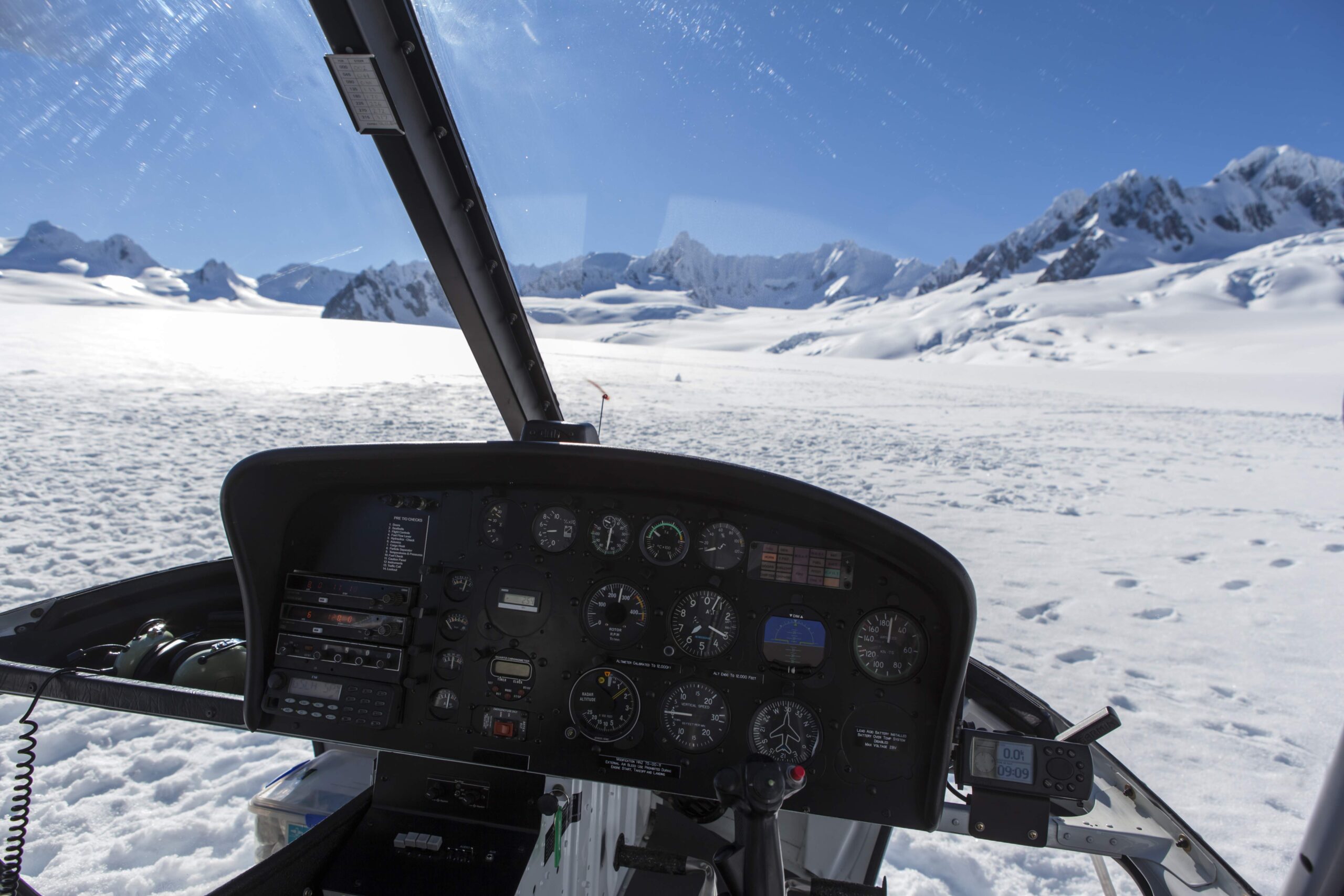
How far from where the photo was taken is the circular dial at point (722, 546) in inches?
64.6

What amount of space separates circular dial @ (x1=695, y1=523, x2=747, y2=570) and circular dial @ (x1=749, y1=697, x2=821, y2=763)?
1.09ft

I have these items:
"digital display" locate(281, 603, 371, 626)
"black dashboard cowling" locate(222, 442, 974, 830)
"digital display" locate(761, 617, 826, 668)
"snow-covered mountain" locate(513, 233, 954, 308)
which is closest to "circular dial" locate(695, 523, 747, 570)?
"black dashboard cowling" locate(222, 442, 974, 830)

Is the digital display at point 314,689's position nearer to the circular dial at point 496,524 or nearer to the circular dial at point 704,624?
the circular dial at point 496,524

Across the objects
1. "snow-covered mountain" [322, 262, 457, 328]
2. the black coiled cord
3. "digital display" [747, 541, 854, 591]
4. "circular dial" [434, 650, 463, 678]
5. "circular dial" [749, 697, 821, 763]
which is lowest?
the black coiled cord

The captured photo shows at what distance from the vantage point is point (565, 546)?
170 cm

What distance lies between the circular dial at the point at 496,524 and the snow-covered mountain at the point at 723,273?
0.67 m

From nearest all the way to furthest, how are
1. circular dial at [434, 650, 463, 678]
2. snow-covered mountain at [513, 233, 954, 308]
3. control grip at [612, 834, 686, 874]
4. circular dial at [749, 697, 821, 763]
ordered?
1. control grip at [612, 834, 686, 874]
2. circular dial at [749, 697, 821, 763]
3. circular dial at [434, 650, 463, 678]
4. snow-covered mountain at [513, 233, 954, 308]

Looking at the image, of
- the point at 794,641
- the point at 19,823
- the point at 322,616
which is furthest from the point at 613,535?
the point at 19,823

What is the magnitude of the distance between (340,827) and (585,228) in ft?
4.84

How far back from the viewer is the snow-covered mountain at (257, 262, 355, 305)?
6.08 ft

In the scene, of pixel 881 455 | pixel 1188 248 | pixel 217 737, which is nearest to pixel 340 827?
pixel 217 737

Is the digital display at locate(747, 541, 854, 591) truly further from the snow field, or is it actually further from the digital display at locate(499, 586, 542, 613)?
the snow field

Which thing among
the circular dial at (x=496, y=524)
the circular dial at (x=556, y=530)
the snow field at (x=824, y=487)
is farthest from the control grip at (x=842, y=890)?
the circular dial at (x=496, y=524)

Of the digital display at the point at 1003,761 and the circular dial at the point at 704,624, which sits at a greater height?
the circular dial at the point at 704,624
